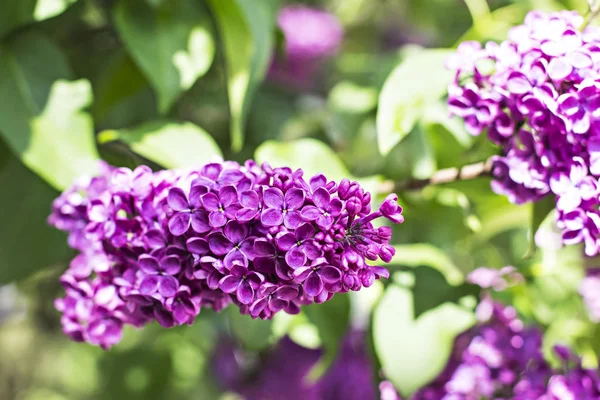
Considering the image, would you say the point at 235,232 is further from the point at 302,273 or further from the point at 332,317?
the point at 332,317

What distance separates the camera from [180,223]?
0.60m

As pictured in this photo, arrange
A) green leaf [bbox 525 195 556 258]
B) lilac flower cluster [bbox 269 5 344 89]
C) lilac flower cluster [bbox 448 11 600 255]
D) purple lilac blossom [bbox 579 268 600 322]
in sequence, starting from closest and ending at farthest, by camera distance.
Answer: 1. lilac flower cluster [bbox 448 11 600 255]
2. green leaf [bbox 525 195 556 258]
3. purple lilac blossom [bbox 579 268 600 322]
4. lilac flower cluster [bbox 269 5 344 89]

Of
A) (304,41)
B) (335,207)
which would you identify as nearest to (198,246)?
(335,207)

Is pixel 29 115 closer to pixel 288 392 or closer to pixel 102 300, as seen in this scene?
pixel 102 300

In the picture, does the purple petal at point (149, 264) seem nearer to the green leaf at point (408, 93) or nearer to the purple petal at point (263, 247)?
the purple petal at point (263, 247)

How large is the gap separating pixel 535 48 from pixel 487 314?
45 cm

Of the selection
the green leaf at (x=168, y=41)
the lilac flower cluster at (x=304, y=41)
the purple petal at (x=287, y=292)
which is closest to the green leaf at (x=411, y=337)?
the purple petal at (x=287, y=292)

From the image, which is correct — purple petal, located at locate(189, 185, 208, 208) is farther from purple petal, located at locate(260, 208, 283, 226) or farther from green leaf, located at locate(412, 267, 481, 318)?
green leaf, located at locate(412, 267, 481, 318)

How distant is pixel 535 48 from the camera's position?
0.69 meters

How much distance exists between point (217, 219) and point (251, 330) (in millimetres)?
311

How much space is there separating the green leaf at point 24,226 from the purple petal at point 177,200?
0.39m

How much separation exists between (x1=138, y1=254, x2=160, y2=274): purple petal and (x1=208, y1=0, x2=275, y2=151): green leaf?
30 cm

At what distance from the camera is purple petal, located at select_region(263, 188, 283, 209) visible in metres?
0.57

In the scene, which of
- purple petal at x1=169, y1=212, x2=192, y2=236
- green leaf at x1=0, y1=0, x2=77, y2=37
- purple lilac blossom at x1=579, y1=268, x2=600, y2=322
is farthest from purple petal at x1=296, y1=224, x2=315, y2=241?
purple lilac blossom at x1=579, y1=268, x2=600, y2=322
